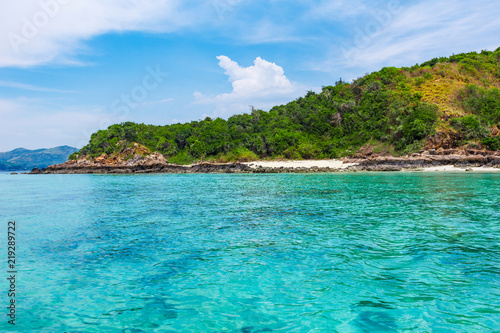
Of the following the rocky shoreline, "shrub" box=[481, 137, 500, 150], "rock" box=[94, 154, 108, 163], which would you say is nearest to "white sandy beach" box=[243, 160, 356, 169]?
the rocky shoreline

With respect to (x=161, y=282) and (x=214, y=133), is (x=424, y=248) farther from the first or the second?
(x=214, y=133)

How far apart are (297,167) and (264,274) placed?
57.0 meters

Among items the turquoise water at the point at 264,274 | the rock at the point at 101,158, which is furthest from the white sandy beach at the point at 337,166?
the rock at the point at 101,158

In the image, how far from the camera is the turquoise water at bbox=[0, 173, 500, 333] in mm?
5320

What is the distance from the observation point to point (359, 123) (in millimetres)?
82125

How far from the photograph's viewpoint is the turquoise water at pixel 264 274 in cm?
532

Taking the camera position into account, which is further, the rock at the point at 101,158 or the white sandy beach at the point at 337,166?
the rock at the point at 101,158

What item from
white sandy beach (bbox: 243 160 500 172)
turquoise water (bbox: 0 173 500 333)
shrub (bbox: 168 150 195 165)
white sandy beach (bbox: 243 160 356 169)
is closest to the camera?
turquoise water (bbox: 0 173 500 333)

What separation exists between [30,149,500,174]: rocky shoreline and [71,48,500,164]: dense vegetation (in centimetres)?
488

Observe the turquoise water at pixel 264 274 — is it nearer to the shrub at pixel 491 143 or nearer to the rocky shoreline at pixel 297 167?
the rocky shoreline at pixel 297 167

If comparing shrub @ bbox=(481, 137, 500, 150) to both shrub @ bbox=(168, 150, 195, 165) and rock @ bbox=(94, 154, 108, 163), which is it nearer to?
shrub @ bbox=(168, 150, 195, 165)

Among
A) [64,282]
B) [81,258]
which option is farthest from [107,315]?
[81,258]

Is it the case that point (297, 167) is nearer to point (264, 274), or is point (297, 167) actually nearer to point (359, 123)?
point (359, 123)

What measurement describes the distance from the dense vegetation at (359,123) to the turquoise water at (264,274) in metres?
55.0
